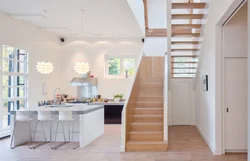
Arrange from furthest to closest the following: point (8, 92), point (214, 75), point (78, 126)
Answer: point (8, 92) → point (78, 126) → point (214, 75)

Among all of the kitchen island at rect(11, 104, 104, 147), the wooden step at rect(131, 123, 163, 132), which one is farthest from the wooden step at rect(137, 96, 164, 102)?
the kitchen island at rect(11, 104, 104, 147)

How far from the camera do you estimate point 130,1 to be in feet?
19.7

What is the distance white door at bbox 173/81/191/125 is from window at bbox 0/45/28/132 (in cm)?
499

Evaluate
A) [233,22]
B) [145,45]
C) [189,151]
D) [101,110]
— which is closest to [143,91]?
[101,110]

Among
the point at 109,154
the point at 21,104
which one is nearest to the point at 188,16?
the point at 109,154

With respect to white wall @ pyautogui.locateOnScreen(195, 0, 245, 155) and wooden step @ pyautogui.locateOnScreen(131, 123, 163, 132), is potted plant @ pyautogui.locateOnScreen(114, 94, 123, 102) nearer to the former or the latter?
wooden step @ pyautogui.locateOnScreen(131, 123, 163, 132)

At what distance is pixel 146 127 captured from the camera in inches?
247

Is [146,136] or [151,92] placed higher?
[151,92]

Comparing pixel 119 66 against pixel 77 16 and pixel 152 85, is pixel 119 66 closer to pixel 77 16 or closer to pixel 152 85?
pixel 152 85

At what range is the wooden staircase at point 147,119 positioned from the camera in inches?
217

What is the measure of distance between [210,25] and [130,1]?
1924mm

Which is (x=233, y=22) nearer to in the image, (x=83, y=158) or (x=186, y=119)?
(x=83, y=158)

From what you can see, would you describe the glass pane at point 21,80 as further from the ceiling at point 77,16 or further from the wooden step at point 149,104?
the wooden step at point 149,104

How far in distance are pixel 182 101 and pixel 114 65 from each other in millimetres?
3025
